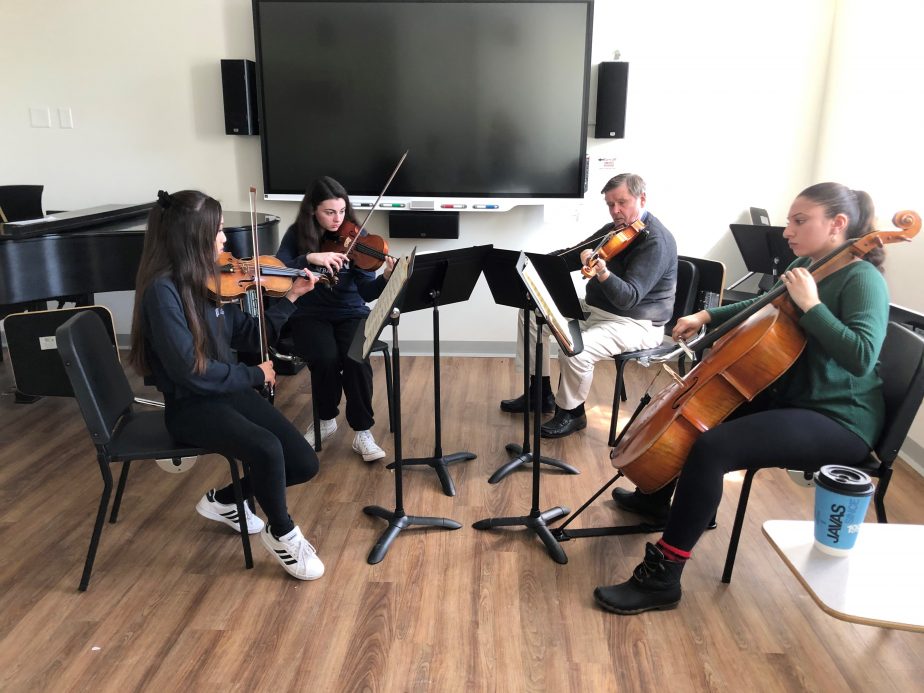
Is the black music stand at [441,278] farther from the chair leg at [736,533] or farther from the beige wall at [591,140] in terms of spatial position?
the beige wall at [591,140]

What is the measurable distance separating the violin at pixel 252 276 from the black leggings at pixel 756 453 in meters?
1.46

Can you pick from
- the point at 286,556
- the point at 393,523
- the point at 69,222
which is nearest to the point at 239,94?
the point at 69,222

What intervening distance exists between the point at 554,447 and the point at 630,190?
3.69 feet

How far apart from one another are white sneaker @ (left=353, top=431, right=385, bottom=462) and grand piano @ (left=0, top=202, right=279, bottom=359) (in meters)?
1.05

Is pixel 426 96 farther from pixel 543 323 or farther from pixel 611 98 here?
pixel 543 323

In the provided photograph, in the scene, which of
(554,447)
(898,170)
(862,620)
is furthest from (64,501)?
(898,170)

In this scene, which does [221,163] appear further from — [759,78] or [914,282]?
[914,282]

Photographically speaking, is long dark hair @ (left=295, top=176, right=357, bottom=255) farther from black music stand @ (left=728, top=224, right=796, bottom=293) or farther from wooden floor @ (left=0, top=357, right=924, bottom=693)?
black music stand @ (left=728, top=224, right=796, bottom=293)

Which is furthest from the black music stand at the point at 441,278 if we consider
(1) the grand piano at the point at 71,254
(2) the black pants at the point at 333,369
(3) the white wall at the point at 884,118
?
(3) the white wall at the point at 884,118

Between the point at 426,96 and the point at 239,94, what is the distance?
102 centimetres

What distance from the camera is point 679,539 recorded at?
202cm

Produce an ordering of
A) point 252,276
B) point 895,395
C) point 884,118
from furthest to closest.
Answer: point 884,118
point 252,276
point 895,395

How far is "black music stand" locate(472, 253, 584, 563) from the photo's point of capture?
2168mm

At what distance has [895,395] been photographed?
1993mm
